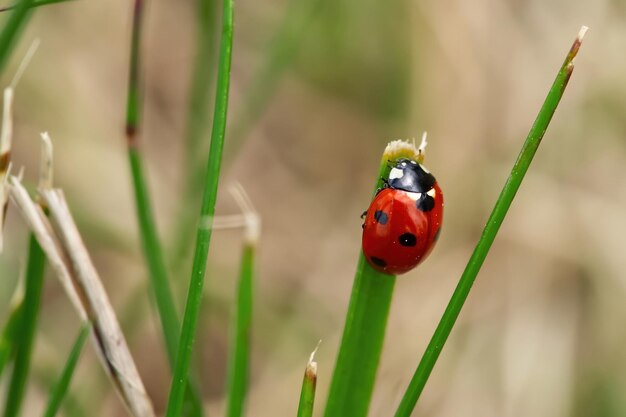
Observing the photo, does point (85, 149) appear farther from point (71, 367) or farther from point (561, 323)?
point (71, 367)

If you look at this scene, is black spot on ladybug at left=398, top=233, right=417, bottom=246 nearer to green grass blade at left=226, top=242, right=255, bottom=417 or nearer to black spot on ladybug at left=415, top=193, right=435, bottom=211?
black spot on ladybug at left=415, top=193, right=435, bottom=211

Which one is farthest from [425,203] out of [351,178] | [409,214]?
[351,178]

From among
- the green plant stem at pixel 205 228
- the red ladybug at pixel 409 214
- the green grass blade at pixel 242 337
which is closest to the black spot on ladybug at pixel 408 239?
the red ladybug at pixel 409 214

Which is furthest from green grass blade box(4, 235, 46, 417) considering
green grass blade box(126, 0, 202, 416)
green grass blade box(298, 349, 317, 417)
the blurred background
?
the blurred background

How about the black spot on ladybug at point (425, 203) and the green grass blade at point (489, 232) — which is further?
the black spot on ladybug at point (425, 203)

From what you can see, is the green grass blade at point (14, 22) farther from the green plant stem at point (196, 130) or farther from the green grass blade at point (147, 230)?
the green plant stem at point (196, 130)

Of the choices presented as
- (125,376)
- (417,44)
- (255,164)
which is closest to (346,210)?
(255,164)
